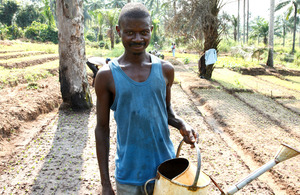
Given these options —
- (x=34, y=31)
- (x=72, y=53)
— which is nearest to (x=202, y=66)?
(x=72, y=53)

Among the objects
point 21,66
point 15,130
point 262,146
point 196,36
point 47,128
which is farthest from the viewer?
point 196,36

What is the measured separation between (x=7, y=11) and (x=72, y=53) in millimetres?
24047

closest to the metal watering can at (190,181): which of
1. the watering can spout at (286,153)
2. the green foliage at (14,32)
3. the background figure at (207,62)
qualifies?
the watering can spout at (286,153)

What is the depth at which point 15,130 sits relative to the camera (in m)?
5.13

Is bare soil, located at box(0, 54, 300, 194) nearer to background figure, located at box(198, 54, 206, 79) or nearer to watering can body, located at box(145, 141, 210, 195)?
watering can body, located at box(145, 141, 210, 195)

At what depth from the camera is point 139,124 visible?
4.44 ft

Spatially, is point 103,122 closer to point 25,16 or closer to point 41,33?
point 41,33

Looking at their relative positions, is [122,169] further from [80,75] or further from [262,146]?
[80,75]

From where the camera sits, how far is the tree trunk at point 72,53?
5930mm

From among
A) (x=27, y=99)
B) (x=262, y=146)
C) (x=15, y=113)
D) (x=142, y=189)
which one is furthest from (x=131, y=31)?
(x=27, y=99)

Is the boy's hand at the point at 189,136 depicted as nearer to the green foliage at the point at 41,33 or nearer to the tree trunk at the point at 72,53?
the tree trunk at the point at 72,53

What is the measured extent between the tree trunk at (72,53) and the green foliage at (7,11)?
2327 centimetres

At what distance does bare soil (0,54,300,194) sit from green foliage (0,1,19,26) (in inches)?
850

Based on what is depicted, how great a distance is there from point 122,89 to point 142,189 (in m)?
0.55
